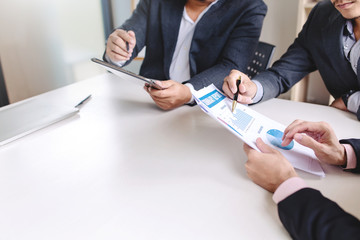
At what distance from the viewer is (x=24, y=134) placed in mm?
945

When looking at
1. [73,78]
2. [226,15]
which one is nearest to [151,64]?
[226,15]

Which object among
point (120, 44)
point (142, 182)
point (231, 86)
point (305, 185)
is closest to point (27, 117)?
point (120, 44)

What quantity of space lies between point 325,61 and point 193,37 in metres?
0.56

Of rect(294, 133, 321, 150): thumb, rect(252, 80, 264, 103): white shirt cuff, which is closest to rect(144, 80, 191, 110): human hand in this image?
rect(252, 80, 264, 103): white shirt cuff

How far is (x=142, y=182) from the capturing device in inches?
27.0

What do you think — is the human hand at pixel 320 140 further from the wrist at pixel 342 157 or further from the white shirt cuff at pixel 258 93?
the white shirt cuff at pixel 258 93

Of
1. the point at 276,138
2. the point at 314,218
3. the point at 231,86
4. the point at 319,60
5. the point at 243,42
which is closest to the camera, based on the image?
the point at 314,218

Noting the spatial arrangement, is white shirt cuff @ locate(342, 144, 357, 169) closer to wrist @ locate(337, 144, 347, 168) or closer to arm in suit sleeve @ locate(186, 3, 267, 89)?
wrist @ locate(337, 144, 347, 168)

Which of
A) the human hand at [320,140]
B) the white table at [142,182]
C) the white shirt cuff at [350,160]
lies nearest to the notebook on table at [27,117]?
the white table at [142,182]

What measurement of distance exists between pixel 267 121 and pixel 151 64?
875 mm

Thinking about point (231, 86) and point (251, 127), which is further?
point (231, 86)

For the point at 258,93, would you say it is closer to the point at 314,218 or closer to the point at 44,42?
the point at 314,218

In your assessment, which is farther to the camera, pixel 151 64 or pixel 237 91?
pixel 151 64

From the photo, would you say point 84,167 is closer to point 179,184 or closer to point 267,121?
point 179,184
